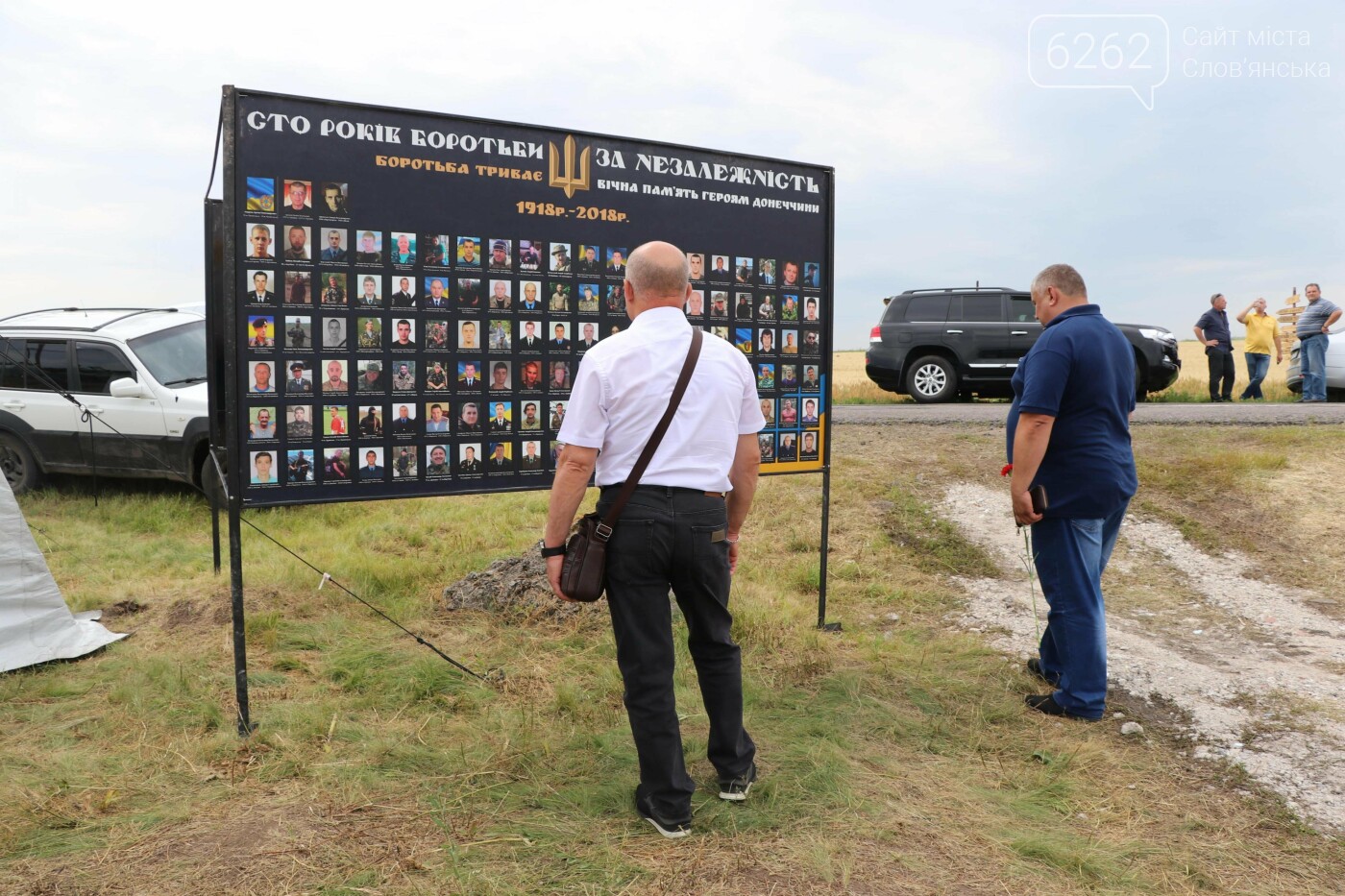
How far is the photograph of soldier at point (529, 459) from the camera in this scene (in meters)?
4.68

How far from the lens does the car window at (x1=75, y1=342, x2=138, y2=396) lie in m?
9.38

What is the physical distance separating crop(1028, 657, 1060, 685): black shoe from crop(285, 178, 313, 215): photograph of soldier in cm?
406

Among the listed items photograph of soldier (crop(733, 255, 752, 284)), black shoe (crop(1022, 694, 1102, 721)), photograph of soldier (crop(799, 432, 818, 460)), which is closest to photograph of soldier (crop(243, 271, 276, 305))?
photograph of soldier (crop(733, 255, 752, 284))

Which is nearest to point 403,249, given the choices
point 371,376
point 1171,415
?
point 371,376

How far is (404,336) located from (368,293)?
9.4 inches

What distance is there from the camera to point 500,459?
462cm

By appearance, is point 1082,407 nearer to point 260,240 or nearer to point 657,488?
point 657,488

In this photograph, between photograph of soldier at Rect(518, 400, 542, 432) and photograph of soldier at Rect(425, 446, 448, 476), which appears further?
photograph of soldier at Rect(518, 400, 542, 432)

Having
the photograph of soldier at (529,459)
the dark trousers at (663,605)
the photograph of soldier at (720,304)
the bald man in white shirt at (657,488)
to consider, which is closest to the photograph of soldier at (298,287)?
the photograph of soldier at (529,459)

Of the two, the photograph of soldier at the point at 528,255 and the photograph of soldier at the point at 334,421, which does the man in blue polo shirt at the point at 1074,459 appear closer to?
the photograph of soldier at the point at 528,255

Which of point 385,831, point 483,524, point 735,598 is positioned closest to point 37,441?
point 483,524

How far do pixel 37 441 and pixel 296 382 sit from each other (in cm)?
745

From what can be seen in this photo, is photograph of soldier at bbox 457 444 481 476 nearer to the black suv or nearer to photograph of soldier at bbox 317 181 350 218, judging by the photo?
photograph of soldier at bbox 317 181 350 218

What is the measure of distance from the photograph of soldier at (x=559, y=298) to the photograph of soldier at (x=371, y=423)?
94 cm
